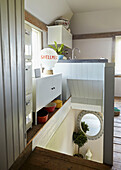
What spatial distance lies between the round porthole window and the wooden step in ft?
9.52

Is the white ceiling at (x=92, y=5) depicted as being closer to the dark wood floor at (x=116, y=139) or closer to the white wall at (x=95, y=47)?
the white wall at (x=95, y=47)

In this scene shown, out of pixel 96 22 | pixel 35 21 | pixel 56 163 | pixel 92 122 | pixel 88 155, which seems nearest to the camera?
pixel 56 163

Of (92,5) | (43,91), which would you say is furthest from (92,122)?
(92,5)

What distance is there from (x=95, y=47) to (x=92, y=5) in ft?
4.59

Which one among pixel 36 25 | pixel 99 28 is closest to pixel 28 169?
pixel 36 25

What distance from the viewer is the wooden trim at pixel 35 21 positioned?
7.43 ft

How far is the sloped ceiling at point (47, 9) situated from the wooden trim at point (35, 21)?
0.18 feet

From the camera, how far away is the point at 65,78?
111 inches

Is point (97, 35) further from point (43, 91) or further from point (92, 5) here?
point (43, 91)

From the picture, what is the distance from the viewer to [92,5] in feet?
11.3

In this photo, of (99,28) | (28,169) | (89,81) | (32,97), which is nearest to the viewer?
(28,169)

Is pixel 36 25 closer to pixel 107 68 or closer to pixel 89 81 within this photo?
pixel 89 81

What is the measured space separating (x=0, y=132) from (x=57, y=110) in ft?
5.14

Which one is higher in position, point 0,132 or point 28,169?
point 0,132
